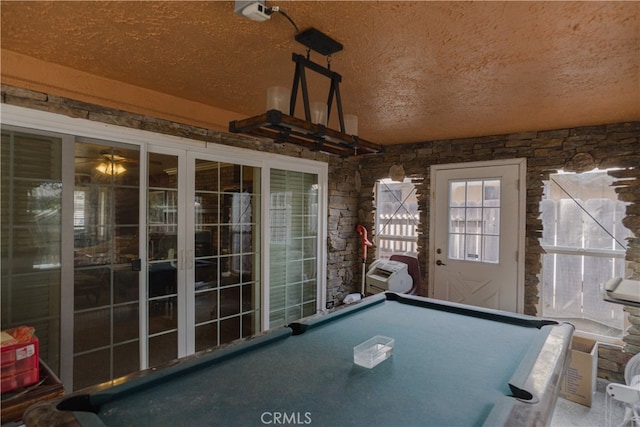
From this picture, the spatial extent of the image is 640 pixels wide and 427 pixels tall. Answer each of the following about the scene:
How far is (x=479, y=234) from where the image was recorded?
399 cm

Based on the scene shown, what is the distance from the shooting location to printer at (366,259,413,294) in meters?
3.84

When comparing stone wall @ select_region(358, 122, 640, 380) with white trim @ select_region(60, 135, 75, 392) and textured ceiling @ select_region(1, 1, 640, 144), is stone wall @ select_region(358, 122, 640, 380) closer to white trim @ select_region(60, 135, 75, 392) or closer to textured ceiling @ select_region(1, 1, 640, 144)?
textured ceiling @ select_region(1, 1, 640, 144)

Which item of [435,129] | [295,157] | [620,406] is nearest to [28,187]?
[295,157]

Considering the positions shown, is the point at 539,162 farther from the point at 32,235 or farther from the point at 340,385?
the point at 32,235

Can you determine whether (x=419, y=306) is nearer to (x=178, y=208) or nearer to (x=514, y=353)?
(x=514, y=353)

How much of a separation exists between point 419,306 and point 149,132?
2.52 m

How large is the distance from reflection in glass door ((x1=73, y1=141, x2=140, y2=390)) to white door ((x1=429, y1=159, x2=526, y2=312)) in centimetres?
322

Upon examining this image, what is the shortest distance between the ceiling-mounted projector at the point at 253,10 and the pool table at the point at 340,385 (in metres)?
1.50

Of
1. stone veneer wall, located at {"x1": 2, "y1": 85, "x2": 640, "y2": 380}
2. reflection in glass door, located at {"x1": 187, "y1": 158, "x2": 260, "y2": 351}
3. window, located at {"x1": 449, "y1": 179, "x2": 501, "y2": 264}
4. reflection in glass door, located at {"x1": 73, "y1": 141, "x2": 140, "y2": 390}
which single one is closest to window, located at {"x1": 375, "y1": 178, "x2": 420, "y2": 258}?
stone veneer wall, located at {"x1": 2, "y1": 85, "x2": 640, "y2": 380}

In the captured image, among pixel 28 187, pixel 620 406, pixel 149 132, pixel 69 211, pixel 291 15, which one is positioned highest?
pixel 291 15

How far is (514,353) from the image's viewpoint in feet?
5.79

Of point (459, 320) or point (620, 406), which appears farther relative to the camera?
point (620, 406)

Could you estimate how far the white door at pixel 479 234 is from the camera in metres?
3.74

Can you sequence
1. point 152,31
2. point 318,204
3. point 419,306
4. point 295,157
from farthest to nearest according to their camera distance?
point 318,204 < point 295,157 < point 419,306 < point 152,31
